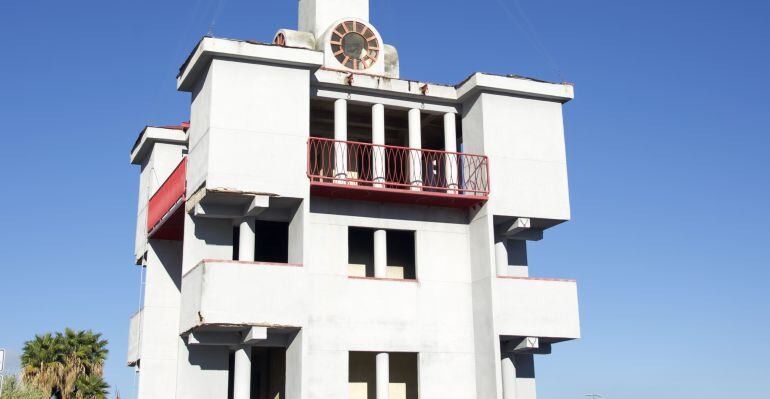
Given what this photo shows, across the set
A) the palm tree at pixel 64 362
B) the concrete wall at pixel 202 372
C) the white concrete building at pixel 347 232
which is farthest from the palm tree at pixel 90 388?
the concrete wall at pixel 202 372

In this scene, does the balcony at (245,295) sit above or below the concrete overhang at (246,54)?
below

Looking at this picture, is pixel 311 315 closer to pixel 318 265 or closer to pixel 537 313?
pixel 318 265

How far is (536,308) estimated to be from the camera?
83.3 ft

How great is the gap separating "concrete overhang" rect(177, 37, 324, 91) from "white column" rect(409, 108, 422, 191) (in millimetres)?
3644

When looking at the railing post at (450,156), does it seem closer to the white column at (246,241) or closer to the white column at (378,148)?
the white column at (378,148)

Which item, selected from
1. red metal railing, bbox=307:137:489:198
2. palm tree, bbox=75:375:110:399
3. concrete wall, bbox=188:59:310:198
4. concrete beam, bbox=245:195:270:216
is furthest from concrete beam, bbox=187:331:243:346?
palm tree, bbox=75:375:110:399

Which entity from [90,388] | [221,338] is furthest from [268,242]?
[90,388]

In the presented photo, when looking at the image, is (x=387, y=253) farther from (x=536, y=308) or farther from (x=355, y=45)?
(x=355, y=45)

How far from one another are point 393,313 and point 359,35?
8.98m

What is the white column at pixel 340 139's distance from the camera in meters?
25.7

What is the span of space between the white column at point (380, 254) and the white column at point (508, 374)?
4.08m

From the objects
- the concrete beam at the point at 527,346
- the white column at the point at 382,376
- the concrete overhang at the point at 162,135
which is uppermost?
the concrete overhang at the point at 162,135

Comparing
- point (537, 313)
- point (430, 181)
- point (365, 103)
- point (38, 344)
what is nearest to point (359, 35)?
point (365, 103)

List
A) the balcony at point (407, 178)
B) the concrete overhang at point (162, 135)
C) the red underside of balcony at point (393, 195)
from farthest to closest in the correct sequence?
the concrete overhang at point (162, 135) < the balcony at point (407, 178) < the red underside of balcony at point (393, 195)
